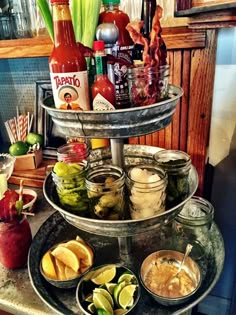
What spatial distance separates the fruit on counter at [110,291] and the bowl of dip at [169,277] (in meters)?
0.05

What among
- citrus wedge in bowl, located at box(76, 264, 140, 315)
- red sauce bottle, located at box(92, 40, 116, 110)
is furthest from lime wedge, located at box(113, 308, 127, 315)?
red sauce bottle, located at box(92, 40, 116, 110)

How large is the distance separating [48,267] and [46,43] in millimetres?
768

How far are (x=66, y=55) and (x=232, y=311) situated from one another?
46.3 inches

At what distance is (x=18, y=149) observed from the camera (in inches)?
51.7

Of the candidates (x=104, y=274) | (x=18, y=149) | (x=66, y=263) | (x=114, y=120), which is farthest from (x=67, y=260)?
(x=18, y=149)

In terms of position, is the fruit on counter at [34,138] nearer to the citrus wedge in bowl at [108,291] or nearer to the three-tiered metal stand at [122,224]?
the three-tiered metal stand at [122,224]

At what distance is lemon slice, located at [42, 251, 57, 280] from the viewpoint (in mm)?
740

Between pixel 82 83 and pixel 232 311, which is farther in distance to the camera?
pixel 232 311

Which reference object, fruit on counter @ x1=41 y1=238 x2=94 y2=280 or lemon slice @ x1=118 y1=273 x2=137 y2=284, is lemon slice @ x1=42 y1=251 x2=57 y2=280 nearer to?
fruit on counter @ x1=41 y1=238 x2=94 y2=280

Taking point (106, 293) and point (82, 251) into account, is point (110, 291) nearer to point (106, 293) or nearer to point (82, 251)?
point (106, 293)

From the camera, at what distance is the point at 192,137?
38.0 inches

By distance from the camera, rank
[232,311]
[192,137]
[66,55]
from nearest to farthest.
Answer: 1. [66,55]
2. [192,137]
3. [232,311]

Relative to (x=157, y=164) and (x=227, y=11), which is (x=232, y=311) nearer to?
(x=157, y=164)

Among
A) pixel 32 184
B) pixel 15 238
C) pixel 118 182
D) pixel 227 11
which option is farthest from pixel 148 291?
pixel 32 184
